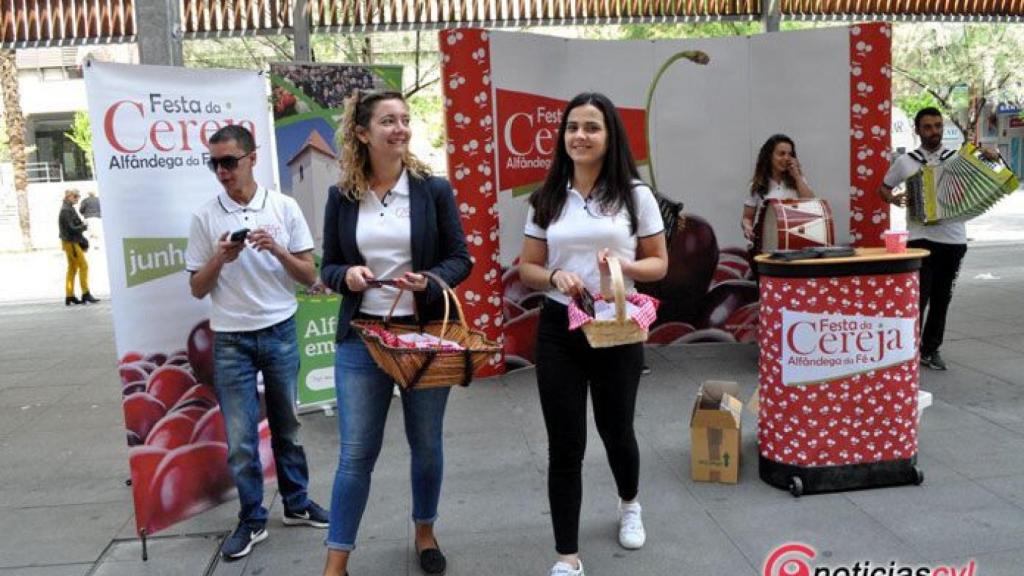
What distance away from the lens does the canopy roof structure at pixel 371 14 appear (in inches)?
309

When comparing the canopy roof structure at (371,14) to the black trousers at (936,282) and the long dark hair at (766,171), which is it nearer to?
the long dark hair at (766,171)

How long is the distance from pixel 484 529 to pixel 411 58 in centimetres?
1473

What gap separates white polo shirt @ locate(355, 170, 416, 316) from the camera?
125 inches

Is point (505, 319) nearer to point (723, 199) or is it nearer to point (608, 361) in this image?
point (723, 199)

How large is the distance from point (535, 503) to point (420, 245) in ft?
5.29

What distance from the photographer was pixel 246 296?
371 centimetres

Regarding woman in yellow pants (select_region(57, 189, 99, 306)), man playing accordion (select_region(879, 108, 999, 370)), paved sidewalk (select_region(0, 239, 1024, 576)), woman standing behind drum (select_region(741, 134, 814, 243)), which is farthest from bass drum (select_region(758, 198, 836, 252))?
woman in yellow pants (select_region(57, 189, 99, 306))

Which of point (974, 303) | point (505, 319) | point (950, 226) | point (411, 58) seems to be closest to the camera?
point (950, 226)

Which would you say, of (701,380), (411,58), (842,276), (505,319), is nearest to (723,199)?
(701,380)

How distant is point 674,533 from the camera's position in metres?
3.79

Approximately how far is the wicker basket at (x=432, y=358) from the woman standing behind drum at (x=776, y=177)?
12.1ft

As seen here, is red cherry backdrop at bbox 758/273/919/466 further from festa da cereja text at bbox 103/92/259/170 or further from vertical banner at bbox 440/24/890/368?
vertical banner at bbox 440/24/890/368

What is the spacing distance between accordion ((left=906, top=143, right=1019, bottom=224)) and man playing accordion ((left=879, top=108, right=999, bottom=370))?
0.09 metres

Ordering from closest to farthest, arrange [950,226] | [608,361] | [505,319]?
[608,361]
[950,226]
[505,319]
